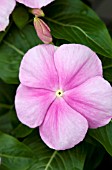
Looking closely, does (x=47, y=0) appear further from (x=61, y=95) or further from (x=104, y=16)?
(x=104, y=16)

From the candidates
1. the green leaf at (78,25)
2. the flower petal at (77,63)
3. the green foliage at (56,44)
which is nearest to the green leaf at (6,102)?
the green foliage at (56,44)

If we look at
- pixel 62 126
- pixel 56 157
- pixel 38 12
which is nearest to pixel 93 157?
pixel 56 157

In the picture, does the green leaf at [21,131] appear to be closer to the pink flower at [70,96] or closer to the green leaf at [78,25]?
the pink flower at [70,96]

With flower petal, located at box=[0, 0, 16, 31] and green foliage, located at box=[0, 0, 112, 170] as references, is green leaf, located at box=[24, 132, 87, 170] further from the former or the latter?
flower petal, located at box=[0, 0, 16, 31]

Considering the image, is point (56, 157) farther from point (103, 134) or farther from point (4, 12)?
point (4, 12)

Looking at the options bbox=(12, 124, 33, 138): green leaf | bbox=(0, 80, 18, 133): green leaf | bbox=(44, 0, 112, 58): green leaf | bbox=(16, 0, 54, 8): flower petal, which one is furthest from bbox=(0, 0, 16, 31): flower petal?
bbox=(0, 80, 18, 133): green leaf

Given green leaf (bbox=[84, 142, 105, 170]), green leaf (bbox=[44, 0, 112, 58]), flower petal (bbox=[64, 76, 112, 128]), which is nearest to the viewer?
flower petal (bbox=[64, 76, 112, 128])
